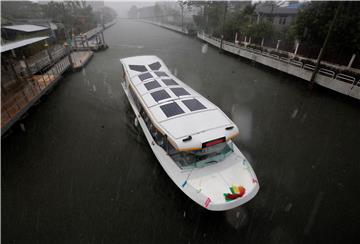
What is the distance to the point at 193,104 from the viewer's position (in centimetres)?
736

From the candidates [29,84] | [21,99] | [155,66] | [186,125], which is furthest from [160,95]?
[29,84]

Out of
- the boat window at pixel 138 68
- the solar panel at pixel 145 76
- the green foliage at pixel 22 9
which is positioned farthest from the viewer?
the green foliage at pixel 22 9

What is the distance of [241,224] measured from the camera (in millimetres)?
5801

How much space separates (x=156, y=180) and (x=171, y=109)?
3.04m

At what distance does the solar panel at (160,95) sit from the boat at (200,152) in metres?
0.05

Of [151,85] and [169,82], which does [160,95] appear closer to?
[151,85]

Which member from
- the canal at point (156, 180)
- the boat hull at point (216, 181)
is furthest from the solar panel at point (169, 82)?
the boat hull at point (216, 181)

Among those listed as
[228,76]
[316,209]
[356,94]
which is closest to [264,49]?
[228,76]

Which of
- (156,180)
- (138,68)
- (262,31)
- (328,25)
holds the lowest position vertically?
(156,180)

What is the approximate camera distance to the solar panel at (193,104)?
23.2 ft

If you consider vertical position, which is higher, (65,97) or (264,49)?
(264,49)

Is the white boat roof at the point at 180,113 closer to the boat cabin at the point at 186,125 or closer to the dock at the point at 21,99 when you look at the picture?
the boat cabin at the point at 186,125

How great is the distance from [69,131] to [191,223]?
8645 mm

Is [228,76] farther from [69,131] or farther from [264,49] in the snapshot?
[69,131]
